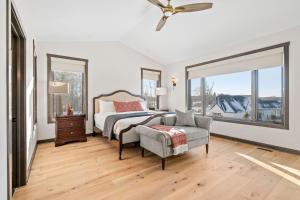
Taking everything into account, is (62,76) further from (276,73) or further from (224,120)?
(276,73)

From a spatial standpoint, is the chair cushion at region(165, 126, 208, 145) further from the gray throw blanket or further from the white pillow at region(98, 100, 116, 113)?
the white pillow at region(98, 100, 116, 113)

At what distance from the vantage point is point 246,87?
4055 millimetres

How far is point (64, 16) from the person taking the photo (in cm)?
276

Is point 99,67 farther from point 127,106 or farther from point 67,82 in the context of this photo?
point 127,106

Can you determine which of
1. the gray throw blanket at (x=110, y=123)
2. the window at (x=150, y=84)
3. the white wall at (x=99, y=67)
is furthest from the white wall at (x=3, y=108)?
the window at (x=150, y=84)

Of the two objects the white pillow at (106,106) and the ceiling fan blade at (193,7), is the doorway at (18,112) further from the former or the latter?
the white pillow at (106,106)

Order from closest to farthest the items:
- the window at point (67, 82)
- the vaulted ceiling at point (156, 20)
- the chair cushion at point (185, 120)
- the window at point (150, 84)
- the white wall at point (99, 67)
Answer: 1. the vaulted ceiling at point (156, 20)
2. the chair cushion at point (185, 120)
3. the white wall at point (99, 67)
4. the window at point (67, 82)
5. the window at point (150, 84)

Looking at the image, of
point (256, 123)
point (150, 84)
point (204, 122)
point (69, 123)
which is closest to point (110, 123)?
point (69, 123)

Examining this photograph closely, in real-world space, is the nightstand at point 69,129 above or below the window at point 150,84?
below

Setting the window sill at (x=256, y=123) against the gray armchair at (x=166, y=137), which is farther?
the window sill at (x=256, y=123)

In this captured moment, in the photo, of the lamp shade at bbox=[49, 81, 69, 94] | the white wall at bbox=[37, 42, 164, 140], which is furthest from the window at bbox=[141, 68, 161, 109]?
the lamp shade at bbox=[49, 81, 69, 94]

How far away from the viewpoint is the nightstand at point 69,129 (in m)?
3.59

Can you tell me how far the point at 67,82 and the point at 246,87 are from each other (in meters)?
4.70

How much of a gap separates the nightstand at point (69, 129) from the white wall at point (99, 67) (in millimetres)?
511
